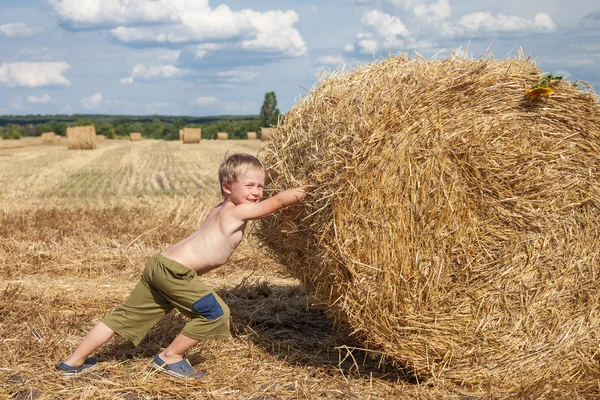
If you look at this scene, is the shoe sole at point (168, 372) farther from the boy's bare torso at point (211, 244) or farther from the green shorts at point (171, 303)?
the boy's bare torso at point (211, 244)

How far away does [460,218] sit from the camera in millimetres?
4105

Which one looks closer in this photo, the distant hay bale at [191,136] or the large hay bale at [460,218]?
the large hay bale at [460,218]

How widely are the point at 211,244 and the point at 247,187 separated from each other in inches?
17.8

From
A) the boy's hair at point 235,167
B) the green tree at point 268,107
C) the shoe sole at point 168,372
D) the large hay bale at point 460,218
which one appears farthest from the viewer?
the green tree at point 268,107

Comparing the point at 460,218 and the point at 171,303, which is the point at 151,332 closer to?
the point at 171,303

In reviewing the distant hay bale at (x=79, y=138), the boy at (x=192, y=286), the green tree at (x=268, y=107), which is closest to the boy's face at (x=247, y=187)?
the boy at (x=192, y=286)

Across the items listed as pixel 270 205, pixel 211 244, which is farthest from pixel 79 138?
pixel 270 205

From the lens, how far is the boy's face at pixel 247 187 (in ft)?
14.2

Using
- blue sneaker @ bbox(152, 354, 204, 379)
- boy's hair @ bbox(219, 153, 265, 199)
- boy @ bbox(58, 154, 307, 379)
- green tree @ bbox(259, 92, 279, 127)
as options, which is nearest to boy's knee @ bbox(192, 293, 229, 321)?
boy @ bbox(58, 154, 307, 379)

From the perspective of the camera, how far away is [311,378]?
426cm

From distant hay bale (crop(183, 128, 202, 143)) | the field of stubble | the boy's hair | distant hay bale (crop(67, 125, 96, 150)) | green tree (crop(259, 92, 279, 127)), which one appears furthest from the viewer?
green tree (crop(259, 92, 279, 127))

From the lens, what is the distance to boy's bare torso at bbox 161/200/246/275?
4316mm

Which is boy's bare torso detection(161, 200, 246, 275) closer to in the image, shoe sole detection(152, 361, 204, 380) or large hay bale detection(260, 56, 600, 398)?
large hay bale detection(260, 56, 600, 398)

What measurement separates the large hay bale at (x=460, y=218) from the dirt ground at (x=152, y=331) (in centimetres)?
37
